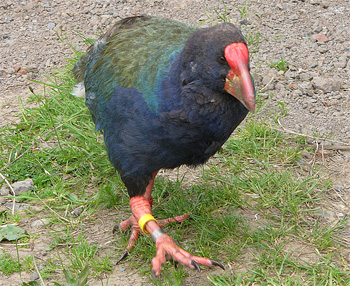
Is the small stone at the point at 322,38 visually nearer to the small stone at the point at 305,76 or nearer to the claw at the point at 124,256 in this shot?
the small stone at the point at 305,76

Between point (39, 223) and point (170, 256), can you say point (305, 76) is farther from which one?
point (39, 223)

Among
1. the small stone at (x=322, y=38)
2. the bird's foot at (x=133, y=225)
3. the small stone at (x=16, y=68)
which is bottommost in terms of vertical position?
the bird's foot at (x=133, y=225)

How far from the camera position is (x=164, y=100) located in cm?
285

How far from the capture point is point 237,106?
2.80 m

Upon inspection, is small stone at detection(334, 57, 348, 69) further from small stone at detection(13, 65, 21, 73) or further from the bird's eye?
small stone at detection(13, 65, 21, 73)

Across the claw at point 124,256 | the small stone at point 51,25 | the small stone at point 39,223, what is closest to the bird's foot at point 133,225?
the claw at point 124,256

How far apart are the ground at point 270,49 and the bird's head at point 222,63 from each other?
1.39 m

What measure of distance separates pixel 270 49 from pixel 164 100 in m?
2.52

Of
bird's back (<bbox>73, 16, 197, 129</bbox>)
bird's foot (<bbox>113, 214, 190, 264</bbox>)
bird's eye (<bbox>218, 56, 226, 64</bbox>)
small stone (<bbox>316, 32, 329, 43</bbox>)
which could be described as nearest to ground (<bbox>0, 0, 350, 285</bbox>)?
small stone (<bbox>316, 32, 329, 43</bbox>)

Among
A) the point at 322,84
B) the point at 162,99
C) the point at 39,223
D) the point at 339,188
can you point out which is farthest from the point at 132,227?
the point at 322,84

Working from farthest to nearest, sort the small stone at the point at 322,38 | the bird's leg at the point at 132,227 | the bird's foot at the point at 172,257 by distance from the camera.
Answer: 1. the small stone at the point at 322,38
2. the bird's leg at the point at 132,227
3. the bird's foot at the point at 172,257

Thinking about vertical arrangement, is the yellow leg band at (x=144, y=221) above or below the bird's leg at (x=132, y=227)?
above

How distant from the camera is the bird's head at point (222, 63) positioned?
260cm

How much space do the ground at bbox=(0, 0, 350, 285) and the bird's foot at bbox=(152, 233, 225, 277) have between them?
0.64 meters
